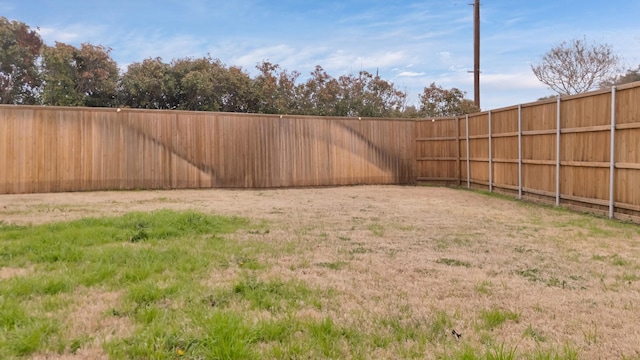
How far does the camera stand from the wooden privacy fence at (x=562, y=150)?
19.9ft

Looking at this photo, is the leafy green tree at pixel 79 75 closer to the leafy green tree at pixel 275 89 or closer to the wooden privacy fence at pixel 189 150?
the leafy green tree at pixel 275 89

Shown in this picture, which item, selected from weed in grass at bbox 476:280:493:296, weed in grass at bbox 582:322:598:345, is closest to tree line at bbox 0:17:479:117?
weed in grass at bbox 476:280:493:296

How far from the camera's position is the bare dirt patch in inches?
90.1

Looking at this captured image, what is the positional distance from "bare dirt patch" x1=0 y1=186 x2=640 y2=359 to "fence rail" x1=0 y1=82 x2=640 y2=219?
3.10 ft

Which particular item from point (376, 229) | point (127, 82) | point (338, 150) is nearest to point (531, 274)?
point (376, 229)

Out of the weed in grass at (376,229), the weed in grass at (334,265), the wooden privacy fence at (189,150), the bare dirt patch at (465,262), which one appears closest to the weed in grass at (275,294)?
the bare dirt patch at (465,262)

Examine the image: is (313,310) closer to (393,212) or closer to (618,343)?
(618,343)

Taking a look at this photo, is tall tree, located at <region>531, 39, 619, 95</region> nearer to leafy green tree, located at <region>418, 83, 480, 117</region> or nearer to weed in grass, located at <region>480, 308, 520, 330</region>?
leafy green tree, located at <region>418, 83, 480, 117</region>

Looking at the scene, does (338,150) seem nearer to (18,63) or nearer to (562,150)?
(562,150)

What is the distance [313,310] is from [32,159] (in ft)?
30.8

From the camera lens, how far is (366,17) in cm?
1587

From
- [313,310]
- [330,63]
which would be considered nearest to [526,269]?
[313,310]

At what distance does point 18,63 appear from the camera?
15867mm

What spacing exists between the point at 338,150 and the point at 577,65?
14.0 metres
